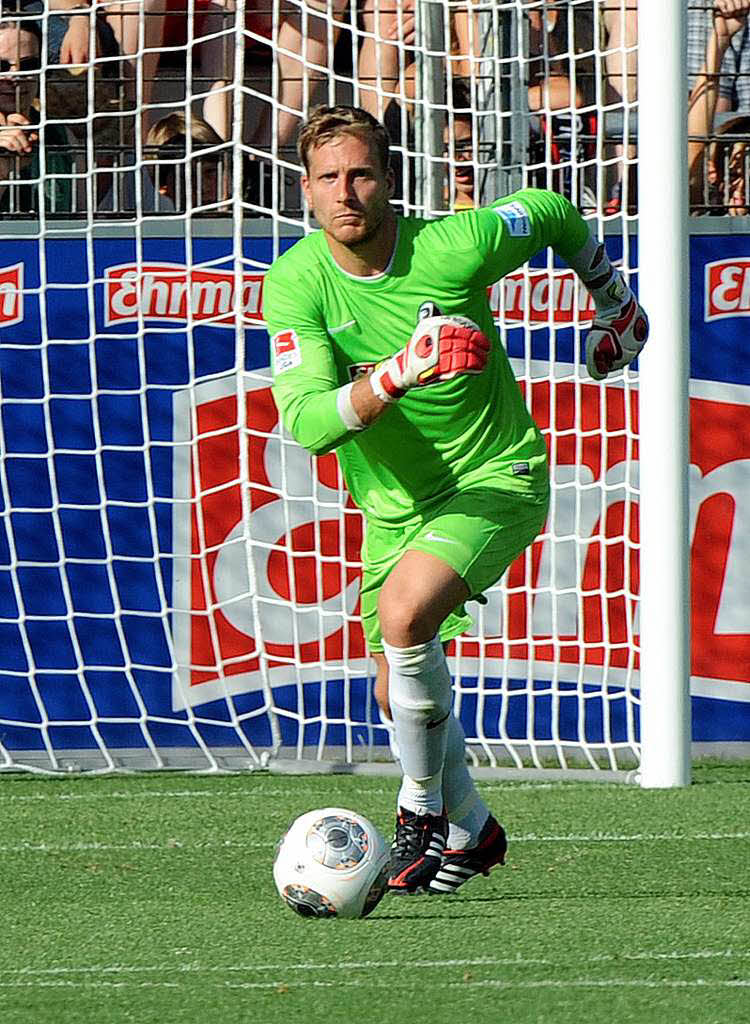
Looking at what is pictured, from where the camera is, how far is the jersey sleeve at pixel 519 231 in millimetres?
4918

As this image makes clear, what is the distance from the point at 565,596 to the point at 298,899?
328 centimetres

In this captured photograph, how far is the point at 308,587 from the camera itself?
758 cm

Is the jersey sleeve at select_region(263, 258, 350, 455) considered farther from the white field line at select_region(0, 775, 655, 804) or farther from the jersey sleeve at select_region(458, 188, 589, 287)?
the white field line at select_region(0, 775, 655, 804)

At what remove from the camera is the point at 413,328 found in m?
4.88

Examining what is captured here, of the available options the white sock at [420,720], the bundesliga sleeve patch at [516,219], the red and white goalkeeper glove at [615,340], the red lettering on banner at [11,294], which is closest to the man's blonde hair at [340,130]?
the bundesliga sleeve patch at [516,219]

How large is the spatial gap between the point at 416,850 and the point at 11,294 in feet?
11.5

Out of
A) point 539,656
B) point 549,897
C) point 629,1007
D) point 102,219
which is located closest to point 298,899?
point 549,897

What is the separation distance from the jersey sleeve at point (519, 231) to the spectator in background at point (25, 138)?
316cm

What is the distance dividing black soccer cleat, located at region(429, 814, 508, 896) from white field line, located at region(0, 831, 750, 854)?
67 centimetres

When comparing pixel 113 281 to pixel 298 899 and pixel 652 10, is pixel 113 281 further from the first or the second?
pixel 298 899

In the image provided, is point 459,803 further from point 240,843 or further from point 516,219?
point 516,219

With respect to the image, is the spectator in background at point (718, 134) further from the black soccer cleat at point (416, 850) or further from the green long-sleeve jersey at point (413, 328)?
the black soccer cleat at point (416, 850)

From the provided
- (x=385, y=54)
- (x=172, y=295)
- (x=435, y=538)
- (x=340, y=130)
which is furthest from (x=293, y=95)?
(x=435, y=538)

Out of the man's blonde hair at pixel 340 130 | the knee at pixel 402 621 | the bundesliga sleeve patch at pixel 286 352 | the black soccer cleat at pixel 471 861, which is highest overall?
A: the man's blonde hair at pixel 340 130
